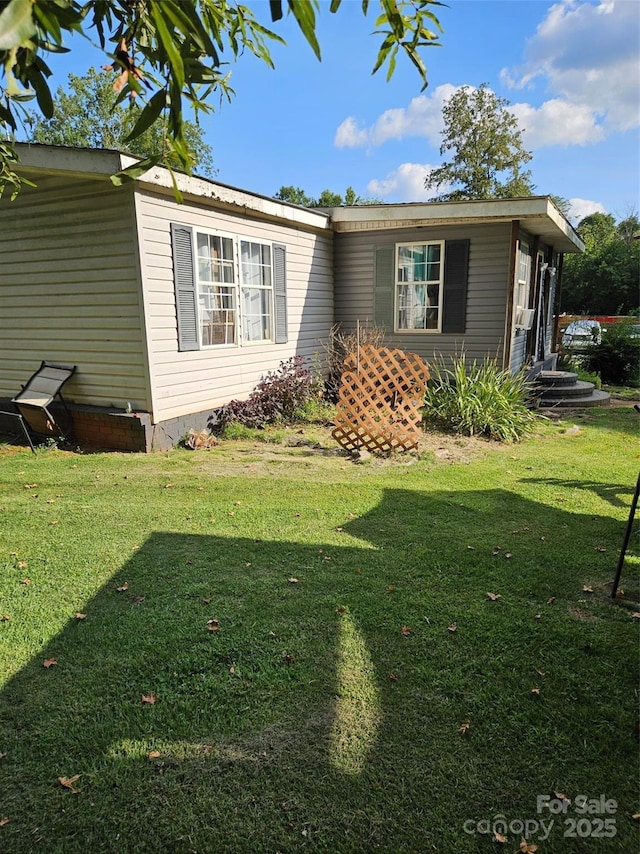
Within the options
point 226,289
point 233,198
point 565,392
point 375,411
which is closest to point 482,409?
point 375,411

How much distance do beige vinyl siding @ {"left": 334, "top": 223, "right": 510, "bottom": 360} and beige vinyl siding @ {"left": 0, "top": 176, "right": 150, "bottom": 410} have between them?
15.3 feet

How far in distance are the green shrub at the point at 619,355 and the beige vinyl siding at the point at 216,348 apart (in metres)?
7.40

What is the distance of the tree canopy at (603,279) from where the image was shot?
85.5ft

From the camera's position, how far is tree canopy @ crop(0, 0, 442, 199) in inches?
33.2

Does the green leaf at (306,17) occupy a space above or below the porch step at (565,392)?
above

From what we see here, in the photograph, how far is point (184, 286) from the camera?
6.41m

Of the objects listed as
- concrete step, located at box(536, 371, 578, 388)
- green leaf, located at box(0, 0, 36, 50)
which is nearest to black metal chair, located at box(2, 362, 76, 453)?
green leaf, located at box(0, 0, 36, 50)

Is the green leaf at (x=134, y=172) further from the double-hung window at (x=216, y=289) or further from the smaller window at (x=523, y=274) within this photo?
the smaller window at (x=523, y=274)

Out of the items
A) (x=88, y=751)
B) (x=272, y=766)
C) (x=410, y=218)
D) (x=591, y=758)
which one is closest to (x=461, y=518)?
(x=591, y=758)

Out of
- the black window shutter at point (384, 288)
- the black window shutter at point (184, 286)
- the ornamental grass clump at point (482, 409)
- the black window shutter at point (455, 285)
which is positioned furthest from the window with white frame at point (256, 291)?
the black window shutter at point (455, 285)

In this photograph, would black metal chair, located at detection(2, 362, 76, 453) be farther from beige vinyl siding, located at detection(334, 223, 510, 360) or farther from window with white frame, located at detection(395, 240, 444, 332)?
window with white frame, located at detection(395, 240, 444, 332)

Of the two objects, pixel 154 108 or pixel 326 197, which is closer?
pixel 154 108

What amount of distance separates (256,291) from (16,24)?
7275 millimetres

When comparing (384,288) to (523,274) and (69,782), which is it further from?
(69,782)
